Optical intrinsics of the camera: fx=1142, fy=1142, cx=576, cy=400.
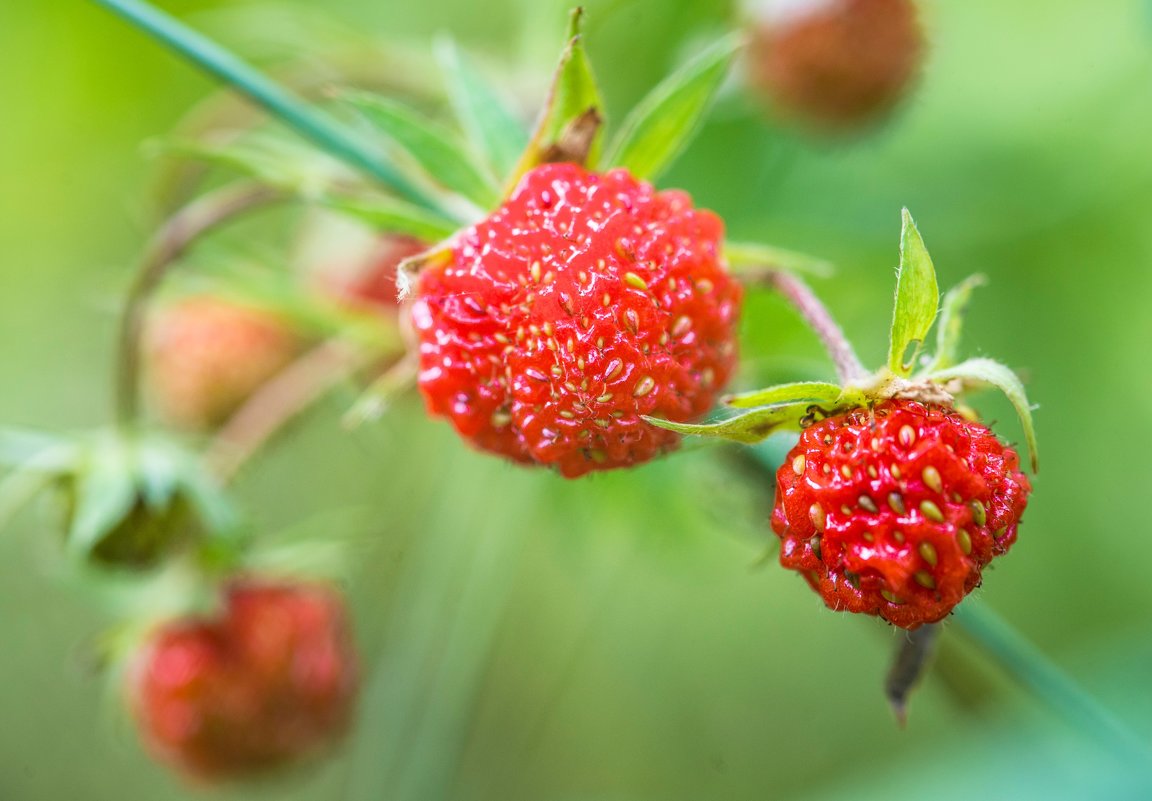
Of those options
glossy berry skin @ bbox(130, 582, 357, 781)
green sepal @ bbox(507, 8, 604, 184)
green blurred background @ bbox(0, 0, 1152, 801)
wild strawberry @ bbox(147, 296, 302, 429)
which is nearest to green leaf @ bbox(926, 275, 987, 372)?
green sepal @ bbox(507, 8, 604, 184)

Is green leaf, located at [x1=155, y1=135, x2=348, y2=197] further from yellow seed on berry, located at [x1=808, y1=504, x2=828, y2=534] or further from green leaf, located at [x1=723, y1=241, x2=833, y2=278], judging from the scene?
yellow seed on berry, located at [x1=808, y1=504, x2=828, y2=534]

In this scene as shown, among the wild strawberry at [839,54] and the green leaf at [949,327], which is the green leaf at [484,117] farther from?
the wild strawberry at [839,54]

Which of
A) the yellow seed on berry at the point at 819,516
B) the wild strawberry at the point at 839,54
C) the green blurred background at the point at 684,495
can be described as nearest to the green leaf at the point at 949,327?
the yellow seed on berry at the point at 819,516

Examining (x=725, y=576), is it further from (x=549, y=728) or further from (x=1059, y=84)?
(x=1059, y=84)

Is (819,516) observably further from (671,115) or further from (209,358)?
(209,358)

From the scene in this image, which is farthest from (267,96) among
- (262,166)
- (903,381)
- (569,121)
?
(903,381)

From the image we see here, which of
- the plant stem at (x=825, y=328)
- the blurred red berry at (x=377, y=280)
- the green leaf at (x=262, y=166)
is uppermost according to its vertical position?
the plant stem at (x=825, y=328)

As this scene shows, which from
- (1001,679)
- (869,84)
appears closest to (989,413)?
(1001,679)
